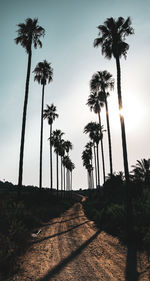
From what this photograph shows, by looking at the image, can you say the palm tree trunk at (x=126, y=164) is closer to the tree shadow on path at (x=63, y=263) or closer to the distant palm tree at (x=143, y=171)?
the tree shadow on path at (x=63, y=263)

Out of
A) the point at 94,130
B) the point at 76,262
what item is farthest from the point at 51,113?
the point at 76,262

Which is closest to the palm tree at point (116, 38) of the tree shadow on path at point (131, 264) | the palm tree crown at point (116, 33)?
the palm tree crown at point (116, 33)

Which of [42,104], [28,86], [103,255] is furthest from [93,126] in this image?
[103,255]

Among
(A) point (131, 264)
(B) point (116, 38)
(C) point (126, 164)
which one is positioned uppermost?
(B) point (116, 38)

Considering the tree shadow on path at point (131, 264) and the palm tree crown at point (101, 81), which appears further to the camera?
the palm tree crown at point (101, 81)

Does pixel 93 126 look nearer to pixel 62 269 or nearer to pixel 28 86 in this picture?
pixel 28 86

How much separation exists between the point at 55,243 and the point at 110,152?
13.4 m

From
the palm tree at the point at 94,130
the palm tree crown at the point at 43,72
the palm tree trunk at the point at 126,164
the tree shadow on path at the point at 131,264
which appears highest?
the palm tree crown at the point at 43,72

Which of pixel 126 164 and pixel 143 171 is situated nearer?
pixel 126 164

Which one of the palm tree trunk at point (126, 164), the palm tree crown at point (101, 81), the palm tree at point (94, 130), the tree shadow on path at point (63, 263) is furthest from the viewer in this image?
the palm tree at point (94, 130)

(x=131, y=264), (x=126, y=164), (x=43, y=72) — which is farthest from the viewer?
(x=43, y=72)

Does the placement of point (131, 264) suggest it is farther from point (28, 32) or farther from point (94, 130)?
point (94, 130)

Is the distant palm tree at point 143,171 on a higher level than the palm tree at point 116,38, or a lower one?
lower

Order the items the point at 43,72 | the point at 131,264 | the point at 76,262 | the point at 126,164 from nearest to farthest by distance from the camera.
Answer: the point at 131,264, the point at 76,262, the point at 126,164, the point at 43,72
